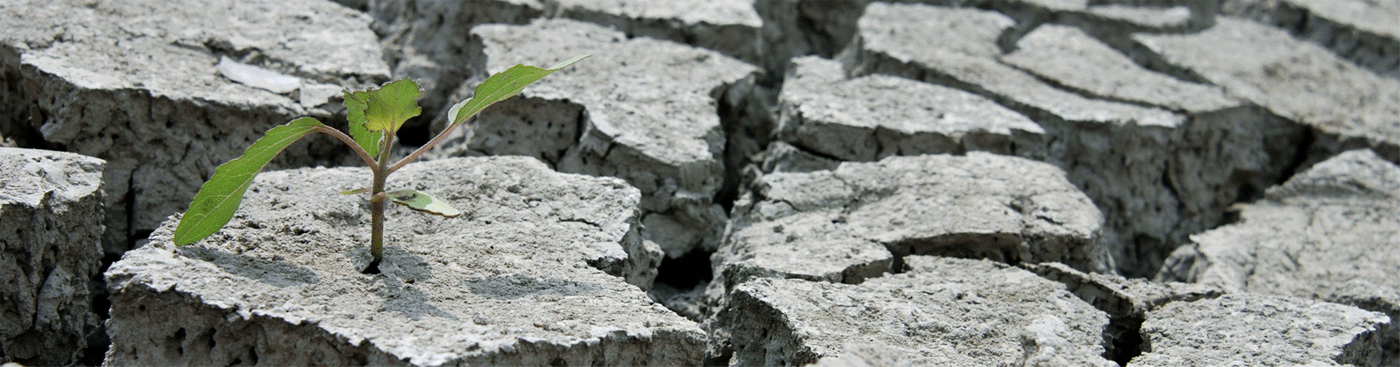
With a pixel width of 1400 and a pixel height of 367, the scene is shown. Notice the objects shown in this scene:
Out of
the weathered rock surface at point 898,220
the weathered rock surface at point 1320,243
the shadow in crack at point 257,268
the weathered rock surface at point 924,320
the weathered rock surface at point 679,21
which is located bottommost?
the weathered rock surface at point 1320,243

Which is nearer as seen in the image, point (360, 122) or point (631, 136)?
point (360, 122)

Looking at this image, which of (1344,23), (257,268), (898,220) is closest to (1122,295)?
(898,220)

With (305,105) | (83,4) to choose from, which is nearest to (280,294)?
(305,105)

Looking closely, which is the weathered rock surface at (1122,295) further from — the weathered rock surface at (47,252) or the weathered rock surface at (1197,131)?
the weathered rock surface at (47,252)

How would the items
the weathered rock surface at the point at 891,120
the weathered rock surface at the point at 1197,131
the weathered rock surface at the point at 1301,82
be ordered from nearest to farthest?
1. the weathered rock surface at the point at 891,120
2. the weathered rock surface at the point at 1197,131
3. the weathered rock surface at the point at 1301,82

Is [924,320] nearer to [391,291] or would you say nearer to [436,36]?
[391,291]

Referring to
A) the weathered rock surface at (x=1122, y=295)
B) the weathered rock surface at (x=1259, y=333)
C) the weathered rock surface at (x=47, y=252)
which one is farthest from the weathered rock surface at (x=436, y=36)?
the weathered rock surface at (x=1259, y=333)

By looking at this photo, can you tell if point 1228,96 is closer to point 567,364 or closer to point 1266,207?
point 1266,207
